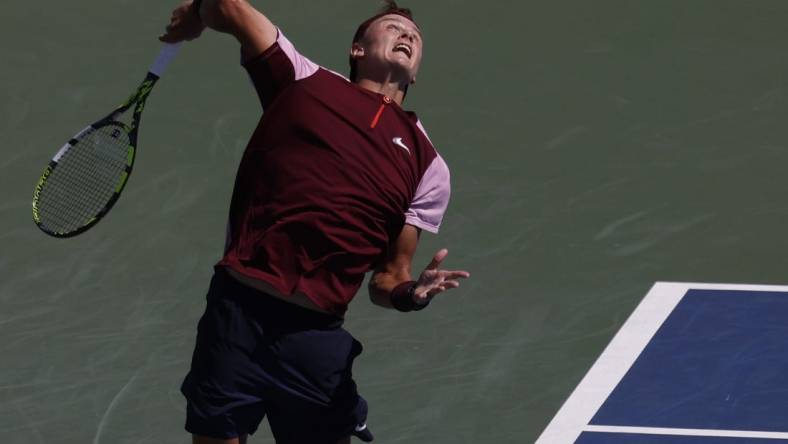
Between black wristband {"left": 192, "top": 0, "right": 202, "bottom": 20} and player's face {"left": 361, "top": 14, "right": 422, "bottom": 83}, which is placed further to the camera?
player's face {"left": 361, "top": 14, "right": 422, "bottom": 83}

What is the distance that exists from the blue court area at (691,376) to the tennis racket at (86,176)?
8.06 feet

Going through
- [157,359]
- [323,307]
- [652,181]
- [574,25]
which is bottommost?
[157,359]

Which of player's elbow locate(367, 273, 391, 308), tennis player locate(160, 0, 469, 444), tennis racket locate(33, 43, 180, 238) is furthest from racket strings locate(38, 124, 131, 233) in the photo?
player's elbow locate(367, 273, 391, 308)

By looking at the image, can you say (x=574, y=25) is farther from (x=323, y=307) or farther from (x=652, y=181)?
(x=323, y=307)

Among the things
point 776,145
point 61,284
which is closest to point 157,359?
point 61,284

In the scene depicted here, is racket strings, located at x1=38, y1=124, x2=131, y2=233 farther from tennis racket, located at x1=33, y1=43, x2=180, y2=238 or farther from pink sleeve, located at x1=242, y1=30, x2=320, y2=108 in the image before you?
pink sleeve, located at x1=242, y1=30, x2=320, y2=108

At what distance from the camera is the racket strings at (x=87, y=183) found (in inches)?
344

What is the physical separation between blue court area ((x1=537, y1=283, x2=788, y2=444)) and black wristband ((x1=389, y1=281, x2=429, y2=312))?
6.63 ft

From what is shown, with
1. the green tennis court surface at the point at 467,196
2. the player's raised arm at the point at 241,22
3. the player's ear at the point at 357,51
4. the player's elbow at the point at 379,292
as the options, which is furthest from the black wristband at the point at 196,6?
the green tennis court surface at the point at 467,196

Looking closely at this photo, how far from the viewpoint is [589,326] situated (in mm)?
10461

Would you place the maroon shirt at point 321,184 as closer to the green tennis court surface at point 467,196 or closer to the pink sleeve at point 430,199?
the pink sleeve at point 430,199

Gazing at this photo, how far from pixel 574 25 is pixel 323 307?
20.3 feet

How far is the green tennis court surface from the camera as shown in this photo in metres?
9.99

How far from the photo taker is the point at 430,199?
8.02 m
